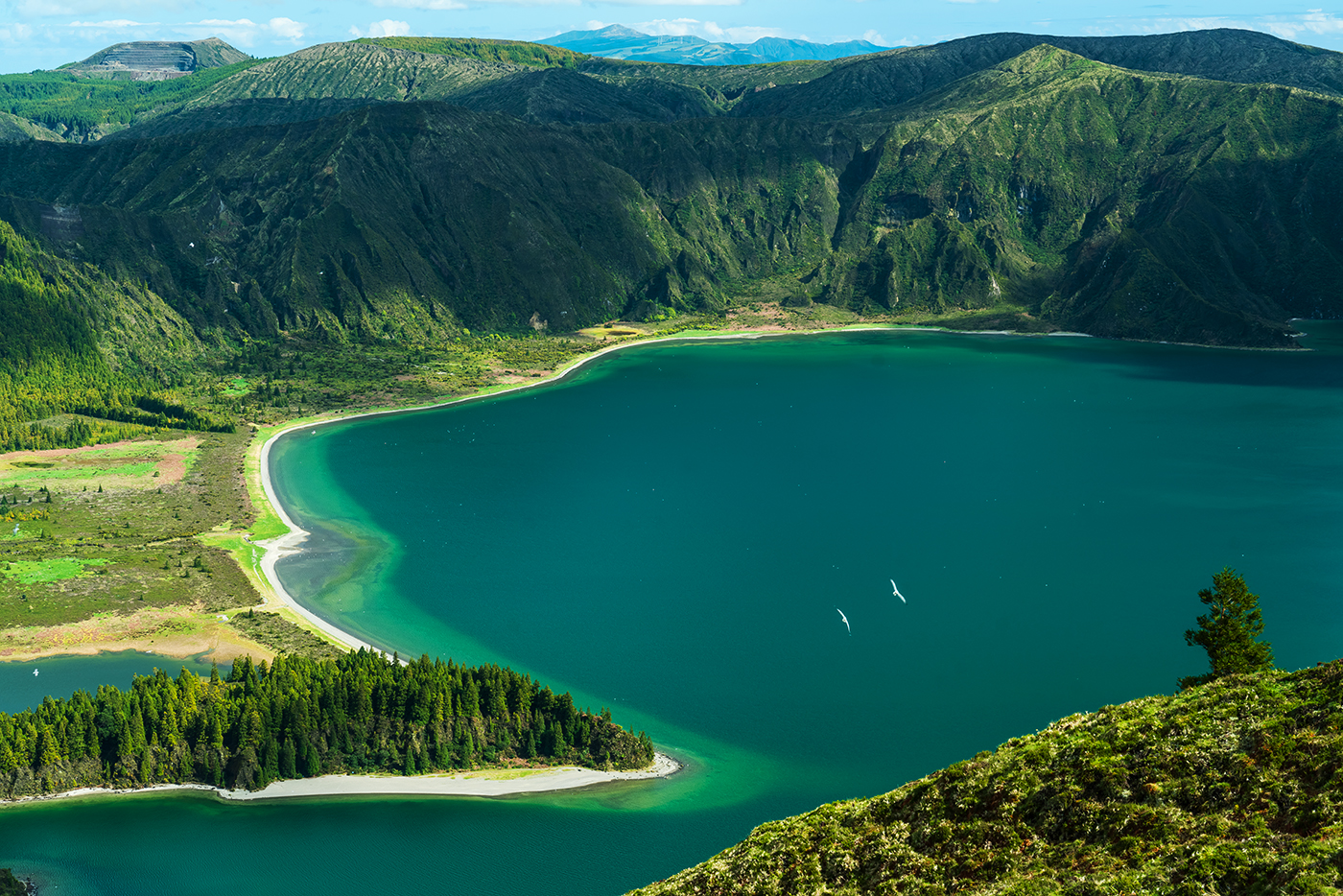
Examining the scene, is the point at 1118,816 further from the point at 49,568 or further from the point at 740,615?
the point at 49,568

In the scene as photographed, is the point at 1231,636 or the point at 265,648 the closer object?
the point at 1231,636

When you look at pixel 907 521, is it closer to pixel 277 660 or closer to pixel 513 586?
pixel 513 586

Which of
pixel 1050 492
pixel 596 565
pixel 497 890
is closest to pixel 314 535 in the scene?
pixel 596 565

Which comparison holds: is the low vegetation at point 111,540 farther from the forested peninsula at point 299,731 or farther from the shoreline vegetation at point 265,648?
the forested peninsula at point 299,731

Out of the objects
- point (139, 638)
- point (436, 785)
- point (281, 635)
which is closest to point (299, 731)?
point (436, 785)

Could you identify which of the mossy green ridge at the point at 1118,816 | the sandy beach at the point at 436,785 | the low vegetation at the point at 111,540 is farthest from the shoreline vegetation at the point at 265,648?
the mossy green ridge at the point at 1118,816
